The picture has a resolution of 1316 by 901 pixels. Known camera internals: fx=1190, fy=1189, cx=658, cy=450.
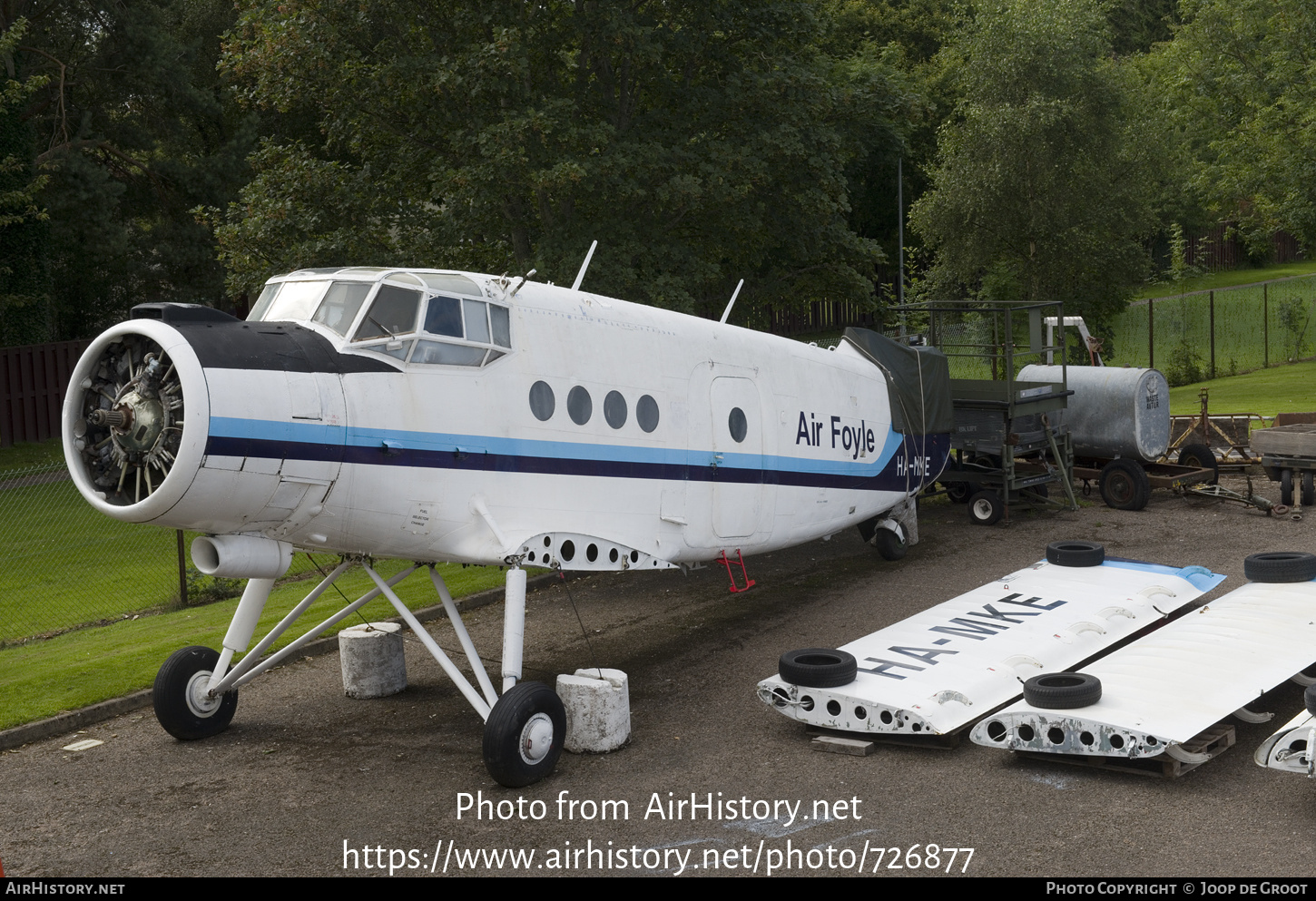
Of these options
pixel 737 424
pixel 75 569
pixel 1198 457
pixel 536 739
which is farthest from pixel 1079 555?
pixel 75 569

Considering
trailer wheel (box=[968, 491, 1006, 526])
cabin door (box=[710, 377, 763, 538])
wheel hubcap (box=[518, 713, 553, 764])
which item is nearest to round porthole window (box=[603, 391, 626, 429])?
cabin door (box=[710, 377, 763, 538])

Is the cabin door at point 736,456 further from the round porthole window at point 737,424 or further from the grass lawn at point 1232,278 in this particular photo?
the grass lawn at point 1232,278

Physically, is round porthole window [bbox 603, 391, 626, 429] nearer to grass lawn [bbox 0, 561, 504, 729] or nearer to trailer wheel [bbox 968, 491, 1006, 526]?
grass lawn [bbox 0, 561, 504, 729]

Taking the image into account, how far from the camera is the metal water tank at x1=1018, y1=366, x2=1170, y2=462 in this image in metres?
18.2

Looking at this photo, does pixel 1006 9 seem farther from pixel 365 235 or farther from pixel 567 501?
pixel 567 501

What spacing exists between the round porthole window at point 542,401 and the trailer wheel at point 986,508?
384 inches

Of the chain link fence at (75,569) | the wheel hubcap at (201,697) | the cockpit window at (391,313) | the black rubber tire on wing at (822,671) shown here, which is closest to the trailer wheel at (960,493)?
the chain link fence at (75,569)

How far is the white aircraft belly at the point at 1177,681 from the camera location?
7.99m

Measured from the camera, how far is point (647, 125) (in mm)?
16672

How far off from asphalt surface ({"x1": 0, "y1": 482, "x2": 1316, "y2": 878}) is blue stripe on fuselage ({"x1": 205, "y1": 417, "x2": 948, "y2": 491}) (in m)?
1.85

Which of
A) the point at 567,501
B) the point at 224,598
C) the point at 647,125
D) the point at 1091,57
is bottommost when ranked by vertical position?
the point at 224,598

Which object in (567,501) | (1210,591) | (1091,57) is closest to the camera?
(567,501)

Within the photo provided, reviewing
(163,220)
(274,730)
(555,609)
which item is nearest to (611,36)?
(555,609)

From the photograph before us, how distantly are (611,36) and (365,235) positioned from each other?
13.7 feet
